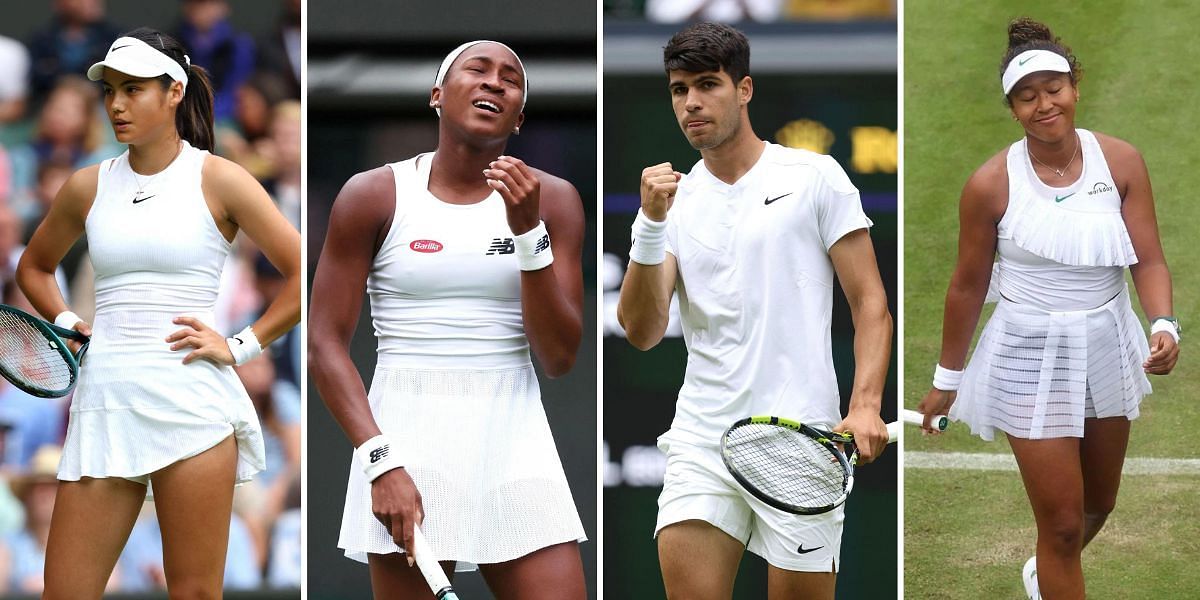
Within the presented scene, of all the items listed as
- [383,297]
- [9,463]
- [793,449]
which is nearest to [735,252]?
[793,449]

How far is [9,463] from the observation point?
612 cm

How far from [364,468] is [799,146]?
227cm

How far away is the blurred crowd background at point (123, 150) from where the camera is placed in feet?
19.9

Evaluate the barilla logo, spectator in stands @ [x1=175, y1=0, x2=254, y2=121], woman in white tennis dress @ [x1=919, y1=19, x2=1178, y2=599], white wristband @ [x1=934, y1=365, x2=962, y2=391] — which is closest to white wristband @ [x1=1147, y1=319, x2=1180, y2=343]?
woman in white tennis dress @ [x1=919, y1=19, x2=1178, y2=599]

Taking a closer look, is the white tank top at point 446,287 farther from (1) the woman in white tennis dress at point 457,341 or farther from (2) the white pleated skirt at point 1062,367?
(2) the white pleated skirt at point 1062,367

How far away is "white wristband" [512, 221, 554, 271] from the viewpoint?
4.51 metres

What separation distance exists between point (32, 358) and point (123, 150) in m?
1.21

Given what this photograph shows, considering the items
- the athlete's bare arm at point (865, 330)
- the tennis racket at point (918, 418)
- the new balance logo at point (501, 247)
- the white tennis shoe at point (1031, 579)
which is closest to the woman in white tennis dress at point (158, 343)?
the new balance logo at point (501, 247)

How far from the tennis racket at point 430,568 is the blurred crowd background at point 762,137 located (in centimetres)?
177

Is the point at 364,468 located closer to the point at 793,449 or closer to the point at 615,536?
the point at 793,449

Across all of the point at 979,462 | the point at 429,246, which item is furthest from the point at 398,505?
the point at 979,462

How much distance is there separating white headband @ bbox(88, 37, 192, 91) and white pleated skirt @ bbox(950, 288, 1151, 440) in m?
2.69

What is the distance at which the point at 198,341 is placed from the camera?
16.5ft

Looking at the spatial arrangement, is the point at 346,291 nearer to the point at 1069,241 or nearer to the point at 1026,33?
the point at 1069,241
